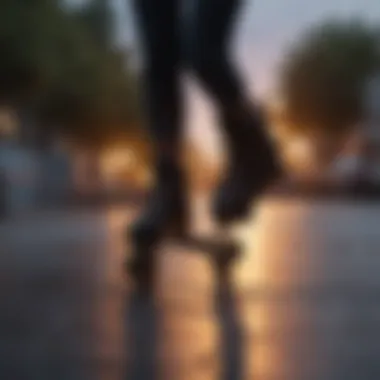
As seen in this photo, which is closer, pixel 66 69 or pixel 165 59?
pixel 165 59

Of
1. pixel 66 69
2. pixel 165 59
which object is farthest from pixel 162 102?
pixel 66 69

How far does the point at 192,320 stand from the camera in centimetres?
322

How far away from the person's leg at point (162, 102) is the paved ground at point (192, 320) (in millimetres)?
238

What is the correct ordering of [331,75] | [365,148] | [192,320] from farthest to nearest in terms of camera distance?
[331,75] → [365,148] → [192,320]

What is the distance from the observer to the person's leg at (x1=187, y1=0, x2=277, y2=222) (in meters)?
3.54

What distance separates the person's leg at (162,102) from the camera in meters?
3.88

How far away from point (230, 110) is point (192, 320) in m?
0.63

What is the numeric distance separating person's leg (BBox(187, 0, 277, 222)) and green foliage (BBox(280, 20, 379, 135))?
112 feet

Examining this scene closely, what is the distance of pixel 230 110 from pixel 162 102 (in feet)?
1.26

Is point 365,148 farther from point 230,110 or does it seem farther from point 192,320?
point 192,320

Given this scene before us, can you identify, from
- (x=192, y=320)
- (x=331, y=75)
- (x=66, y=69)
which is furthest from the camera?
(x=331, y=75)

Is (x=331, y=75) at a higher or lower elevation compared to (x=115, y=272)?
higher

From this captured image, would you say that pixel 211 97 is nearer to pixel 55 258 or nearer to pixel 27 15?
pixel 55 258

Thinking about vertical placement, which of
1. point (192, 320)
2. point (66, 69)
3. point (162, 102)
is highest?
point (66, 69)
